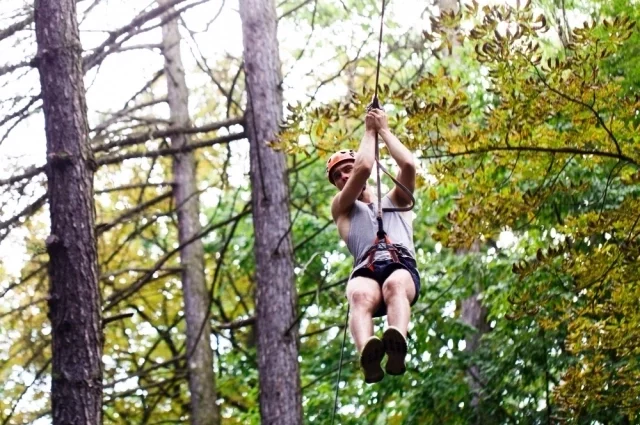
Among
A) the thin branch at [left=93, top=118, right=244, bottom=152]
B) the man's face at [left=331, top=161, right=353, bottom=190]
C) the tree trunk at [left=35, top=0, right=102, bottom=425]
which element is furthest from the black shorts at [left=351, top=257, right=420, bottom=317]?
the thin branch at [left=93, top=118, right=244, bottom=152]

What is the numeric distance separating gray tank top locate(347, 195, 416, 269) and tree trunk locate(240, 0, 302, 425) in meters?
2.88

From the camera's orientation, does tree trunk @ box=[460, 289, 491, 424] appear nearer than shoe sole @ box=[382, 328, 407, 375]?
No

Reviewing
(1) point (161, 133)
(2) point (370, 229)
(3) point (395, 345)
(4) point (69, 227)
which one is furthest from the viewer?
(1) point (161, 133)

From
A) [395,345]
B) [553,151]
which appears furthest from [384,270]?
[553,151]

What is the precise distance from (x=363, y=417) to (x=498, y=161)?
4981 millimetres

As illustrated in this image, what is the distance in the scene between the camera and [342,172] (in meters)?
5.45

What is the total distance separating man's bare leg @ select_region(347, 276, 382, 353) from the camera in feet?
15.8

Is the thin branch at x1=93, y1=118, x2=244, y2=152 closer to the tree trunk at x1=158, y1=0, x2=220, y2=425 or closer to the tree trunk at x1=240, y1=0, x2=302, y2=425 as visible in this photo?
the tree trunk at x1=240, y1=0, x2=302, y2=425

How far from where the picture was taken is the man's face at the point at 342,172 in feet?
17.8

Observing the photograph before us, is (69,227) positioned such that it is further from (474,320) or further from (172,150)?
(474,320)

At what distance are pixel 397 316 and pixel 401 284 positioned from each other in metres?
0.21

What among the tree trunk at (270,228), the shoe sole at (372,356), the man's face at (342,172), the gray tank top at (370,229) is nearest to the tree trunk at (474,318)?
the tree trunk at (270,228)

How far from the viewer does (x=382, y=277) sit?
16.5 ft

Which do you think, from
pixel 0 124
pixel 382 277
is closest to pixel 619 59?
pixel 382 277
